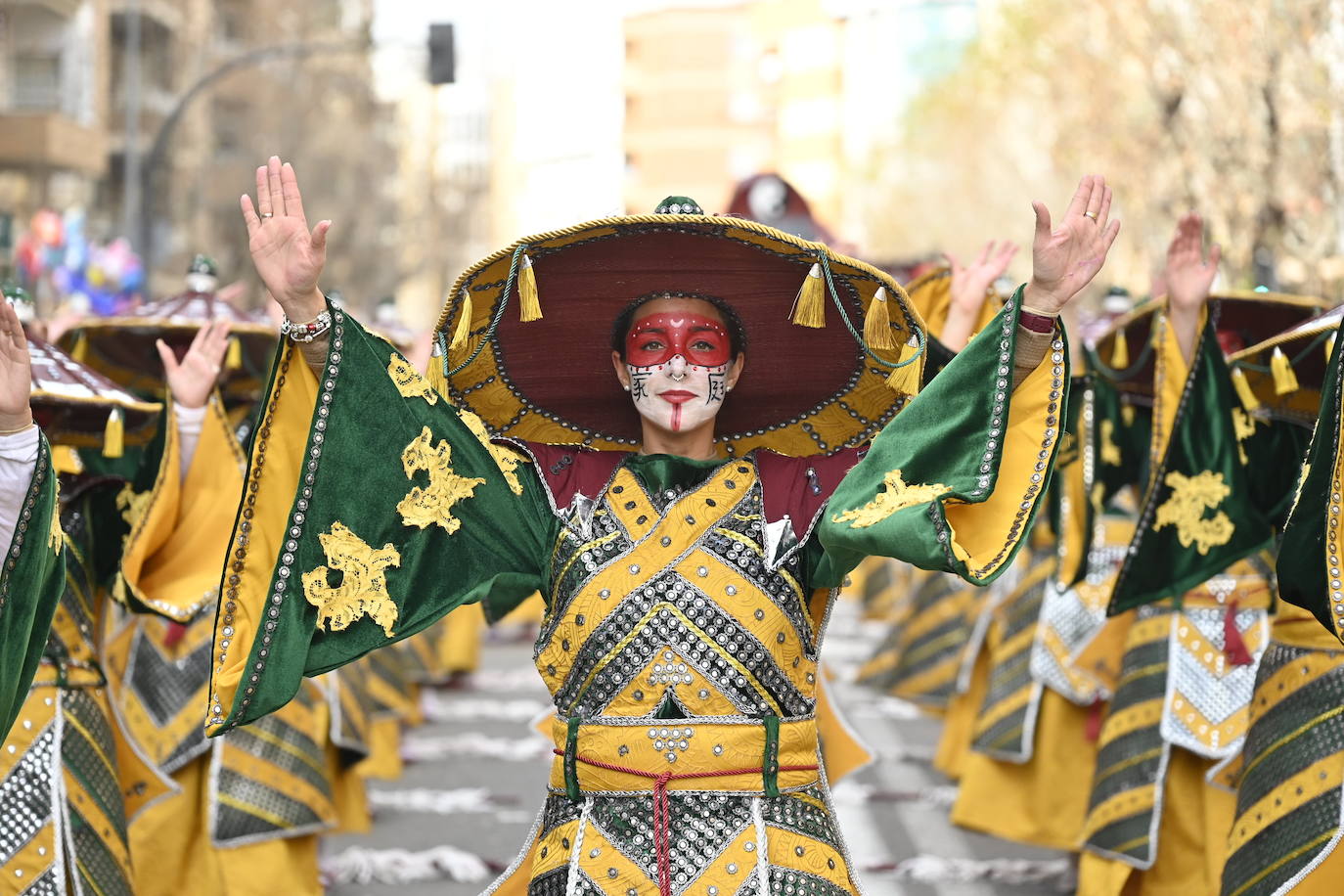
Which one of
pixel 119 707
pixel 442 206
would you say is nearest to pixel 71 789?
pixel 119 707

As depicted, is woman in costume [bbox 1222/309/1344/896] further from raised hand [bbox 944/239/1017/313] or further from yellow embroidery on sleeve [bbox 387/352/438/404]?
yellow embroidery on sleeve [bbox 387/352/438/404]

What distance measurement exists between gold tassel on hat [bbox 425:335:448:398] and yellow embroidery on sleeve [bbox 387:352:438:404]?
2.1 inches

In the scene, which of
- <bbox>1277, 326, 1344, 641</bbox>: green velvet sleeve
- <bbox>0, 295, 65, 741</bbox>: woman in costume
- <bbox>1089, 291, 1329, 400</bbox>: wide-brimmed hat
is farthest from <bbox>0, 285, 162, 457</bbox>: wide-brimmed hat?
<bbox>1089, 291, 1329, 400</bbox>: wide-brimmed hat

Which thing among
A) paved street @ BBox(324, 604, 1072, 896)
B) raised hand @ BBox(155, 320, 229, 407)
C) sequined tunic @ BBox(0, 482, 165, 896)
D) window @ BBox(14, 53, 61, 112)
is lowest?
paved street @ BBox(324, 604, 1072, 896)

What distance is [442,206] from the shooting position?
164 feet

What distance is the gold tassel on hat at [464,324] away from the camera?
170 inches

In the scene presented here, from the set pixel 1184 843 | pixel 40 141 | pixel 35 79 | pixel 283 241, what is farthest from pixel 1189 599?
pixel 35 79

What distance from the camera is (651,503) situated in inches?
169

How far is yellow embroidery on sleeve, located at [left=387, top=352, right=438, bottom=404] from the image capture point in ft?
14.1

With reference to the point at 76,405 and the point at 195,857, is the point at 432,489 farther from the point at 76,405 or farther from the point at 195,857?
the point at 195,857

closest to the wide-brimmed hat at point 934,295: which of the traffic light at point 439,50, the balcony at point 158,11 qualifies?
the traffic light at point 439,50

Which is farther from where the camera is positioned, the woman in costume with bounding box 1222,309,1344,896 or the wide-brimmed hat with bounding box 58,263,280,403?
the wide-brimmed hat with bounding box 58,263,280,403

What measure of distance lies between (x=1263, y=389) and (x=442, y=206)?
149 feet

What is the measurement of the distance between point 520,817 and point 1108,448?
3.12 meters
